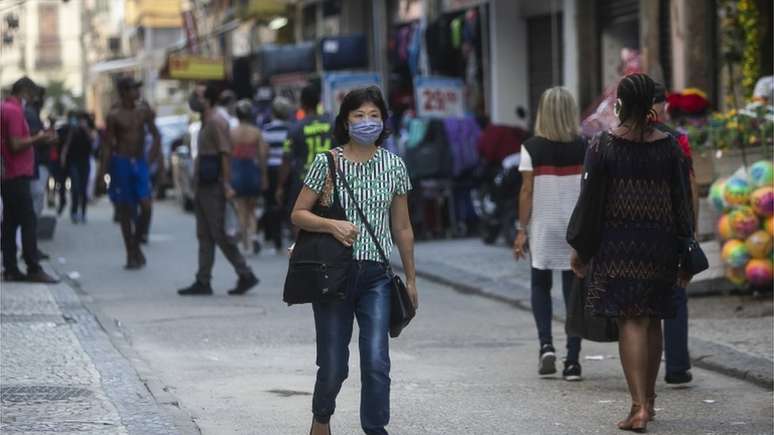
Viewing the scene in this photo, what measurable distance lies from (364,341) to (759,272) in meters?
6.15

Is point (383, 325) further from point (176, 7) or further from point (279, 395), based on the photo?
point (176, 7)

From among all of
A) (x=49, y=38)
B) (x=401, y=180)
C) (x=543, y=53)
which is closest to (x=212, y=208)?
(x=401, y=180)

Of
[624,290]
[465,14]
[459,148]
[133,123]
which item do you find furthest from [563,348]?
[465,14]

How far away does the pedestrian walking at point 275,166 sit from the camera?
19.0 metres

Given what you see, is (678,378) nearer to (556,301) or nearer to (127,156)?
(556,301)

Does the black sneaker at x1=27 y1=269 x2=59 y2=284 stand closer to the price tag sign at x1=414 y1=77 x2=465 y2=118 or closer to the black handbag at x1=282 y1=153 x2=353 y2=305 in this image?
the price tag sign at x1=414 y1=77 x2=465 y2=118

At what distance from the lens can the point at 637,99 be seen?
25.4ft

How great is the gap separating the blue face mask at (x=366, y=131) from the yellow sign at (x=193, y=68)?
24.7 metres

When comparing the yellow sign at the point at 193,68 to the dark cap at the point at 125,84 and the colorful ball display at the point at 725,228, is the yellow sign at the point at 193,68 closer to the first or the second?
the dark cap at the point at 125,84

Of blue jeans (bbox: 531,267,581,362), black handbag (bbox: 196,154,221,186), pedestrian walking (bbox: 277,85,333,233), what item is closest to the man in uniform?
pedestrian walking (bbox: 277,85,333,233)

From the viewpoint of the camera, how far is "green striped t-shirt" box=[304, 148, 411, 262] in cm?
675

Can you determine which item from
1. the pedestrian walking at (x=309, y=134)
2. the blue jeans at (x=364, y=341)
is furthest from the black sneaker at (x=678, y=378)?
the pedestrian walking at (x=309, y=134)

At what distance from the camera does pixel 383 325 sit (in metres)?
6.76

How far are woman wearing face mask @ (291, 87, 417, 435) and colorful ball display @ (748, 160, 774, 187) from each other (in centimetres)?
601
